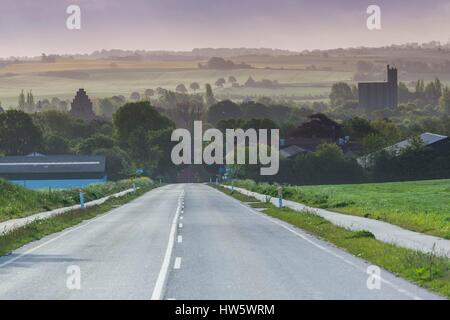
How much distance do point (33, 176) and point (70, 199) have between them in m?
87.0

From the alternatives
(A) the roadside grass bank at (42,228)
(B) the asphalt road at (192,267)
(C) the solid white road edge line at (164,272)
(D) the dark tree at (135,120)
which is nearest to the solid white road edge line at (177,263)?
(B) the asphalt road at (192,267)

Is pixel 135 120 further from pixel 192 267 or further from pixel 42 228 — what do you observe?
pixel 192 267

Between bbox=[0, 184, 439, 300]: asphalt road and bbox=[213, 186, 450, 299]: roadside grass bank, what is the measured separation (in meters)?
0.39

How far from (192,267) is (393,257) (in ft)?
15.9

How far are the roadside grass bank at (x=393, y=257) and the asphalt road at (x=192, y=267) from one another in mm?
390

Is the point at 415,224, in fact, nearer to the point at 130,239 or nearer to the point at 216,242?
the point at 216,242

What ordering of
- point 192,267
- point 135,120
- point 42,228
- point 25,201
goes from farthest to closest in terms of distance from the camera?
point 135,120
point 25,201
point 42,228
point 192,267

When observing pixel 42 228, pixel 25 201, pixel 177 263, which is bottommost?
pixel 25 201

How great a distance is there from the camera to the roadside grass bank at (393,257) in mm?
16406

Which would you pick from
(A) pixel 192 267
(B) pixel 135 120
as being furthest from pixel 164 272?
(B) pixel 135 120

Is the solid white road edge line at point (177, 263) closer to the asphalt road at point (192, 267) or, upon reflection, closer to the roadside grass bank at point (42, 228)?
the asphalt road at point (192, 267)

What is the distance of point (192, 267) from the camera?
19.0 m

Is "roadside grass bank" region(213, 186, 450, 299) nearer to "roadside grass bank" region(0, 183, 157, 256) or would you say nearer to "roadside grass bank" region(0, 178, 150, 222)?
"roadside grass bank" region(0, 183, 157, 256)
